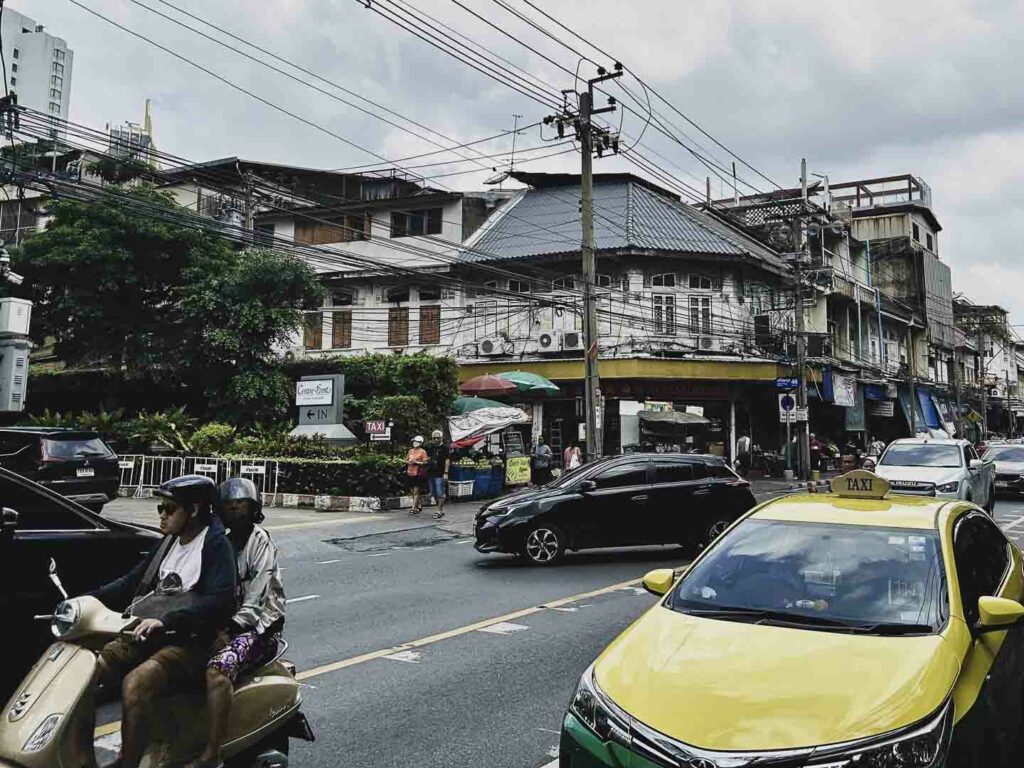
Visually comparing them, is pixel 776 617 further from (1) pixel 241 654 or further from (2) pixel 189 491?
(2) pixel 189 491

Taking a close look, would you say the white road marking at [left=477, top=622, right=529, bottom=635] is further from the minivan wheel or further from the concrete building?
the concrete building

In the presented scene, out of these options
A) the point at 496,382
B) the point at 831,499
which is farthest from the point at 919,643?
the point at 496,382

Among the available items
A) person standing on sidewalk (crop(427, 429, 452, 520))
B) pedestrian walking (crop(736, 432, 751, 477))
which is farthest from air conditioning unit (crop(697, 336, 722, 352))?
person standing on sidewalk (crop(427, 429, 452, 520))

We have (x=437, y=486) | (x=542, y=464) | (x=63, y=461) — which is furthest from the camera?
(x=542, y=464)

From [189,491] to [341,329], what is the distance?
3227 cm

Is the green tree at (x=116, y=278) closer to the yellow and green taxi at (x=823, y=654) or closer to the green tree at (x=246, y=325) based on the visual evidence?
the green tree at (x=246, y=325)

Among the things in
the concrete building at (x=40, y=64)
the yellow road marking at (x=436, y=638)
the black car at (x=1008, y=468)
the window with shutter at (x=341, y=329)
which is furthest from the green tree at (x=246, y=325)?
the concrete building at (x=40, y=64)

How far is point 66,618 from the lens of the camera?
3.66 meters

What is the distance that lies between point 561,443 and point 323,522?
1711cm

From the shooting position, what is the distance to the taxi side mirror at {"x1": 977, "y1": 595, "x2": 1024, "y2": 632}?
369 cm

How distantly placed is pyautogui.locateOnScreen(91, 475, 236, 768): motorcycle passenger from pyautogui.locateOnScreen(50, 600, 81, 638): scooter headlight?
20cm

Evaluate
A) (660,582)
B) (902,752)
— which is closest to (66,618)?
(660,582)

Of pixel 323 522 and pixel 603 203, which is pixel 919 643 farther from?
pixel 603 203

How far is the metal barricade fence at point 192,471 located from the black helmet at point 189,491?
15.4m
